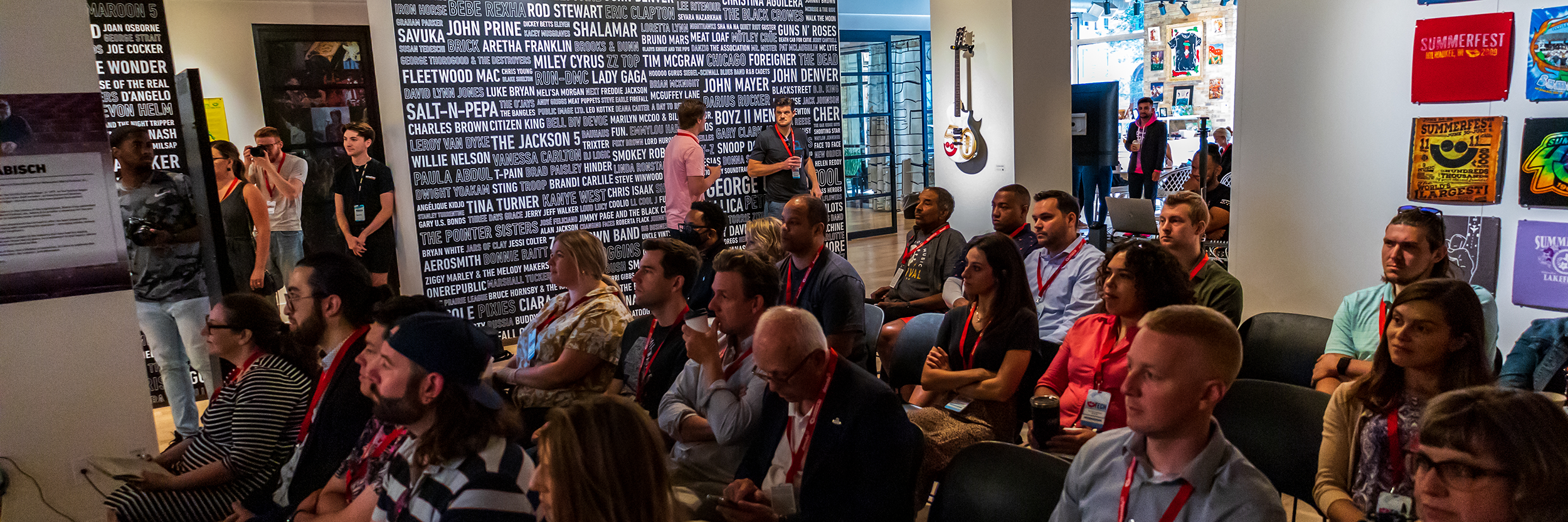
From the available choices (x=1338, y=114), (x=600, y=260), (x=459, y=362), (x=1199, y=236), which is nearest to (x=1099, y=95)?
(x=1338, y=114)

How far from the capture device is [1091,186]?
10555 mm

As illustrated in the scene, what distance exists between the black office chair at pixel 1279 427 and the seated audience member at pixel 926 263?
2399 millimetres

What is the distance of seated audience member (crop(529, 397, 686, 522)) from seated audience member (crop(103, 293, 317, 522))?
1536mm

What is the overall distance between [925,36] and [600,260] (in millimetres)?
9809

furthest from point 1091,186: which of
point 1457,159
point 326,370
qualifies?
point 326,370

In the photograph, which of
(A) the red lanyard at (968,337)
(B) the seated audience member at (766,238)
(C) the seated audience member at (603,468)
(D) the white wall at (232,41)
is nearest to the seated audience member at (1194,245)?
(A) the red lanyard at (968,337)

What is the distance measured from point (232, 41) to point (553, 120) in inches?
127

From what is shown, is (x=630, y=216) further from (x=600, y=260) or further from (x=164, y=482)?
(x=164, y=482)

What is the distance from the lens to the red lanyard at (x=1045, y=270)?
14.3 ft

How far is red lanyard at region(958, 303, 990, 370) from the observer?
3252 millimetres

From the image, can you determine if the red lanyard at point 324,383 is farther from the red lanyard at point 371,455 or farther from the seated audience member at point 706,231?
the seated audience member at point 706,231

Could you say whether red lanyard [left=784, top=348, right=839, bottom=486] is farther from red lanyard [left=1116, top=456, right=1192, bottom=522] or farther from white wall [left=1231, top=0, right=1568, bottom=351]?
white wall [left=1231, top=0, right=1568, bottom=351]

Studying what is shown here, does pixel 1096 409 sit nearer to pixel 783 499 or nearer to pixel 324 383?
pixel 783 499

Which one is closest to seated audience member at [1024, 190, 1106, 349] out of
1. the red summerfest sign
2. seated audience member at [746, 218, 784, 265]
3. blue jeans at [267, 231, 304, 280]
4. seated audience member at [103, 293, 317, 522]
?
seated audience member at [746, 218, 784, 265]
